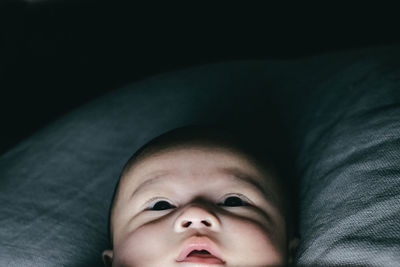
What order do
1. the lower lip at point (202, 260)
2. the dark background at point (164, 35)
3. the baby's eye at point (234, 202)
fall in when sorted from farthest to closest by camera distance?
1. the dark background at point (164, 35)
2. the baby's eye at point (234, 202)
3. the lower lip at point (202, 260)

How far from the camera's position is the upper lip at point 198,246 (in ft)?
2.21

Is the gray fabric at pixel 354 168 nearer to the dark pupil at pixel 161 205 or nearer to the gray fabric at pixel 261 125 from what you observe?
the gray fabric at pixel 261 125

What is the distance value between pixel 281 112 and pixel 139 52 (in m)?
0.63

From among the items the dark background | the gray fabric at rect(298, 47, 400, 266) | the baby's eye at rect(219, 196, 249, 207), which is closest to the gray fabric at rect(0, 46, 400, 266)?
the gray fabric at rect(298, 47, 400, 266)

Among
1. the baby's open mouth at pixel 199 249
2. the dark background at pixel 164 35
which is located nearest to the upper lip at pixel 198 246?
the baby's open mouth at pixel 199 249

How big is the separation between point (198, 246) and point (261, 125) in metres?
0.48

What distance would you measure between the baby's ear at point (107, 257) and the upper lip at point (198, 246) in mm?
215

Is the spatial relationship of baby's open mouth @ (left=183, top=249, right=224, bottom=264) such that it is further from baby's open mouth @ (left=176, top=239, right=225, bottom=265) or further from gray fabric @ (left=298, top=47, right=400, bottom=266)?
gray fabric @ (left=298, top=47, right=400, bottom=266)

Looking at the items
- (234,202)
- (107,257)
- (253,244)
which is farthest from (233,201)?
(107,257)

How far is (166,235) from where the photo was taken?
718 millimetres

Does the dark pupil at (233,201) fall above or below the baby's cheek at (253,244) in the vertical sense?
above

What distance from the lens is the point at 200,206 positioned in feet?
2.35

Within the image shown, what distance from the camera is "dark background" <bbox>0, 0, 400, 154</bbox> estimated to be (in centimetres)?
152

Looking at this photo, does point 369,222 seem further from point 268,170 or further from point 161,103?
point 161,103
